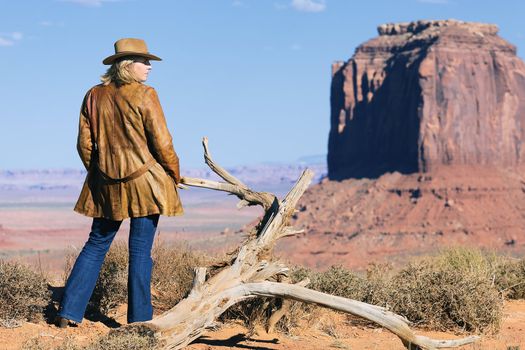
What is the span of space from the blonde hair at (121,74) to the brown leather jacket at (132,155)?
4 cm

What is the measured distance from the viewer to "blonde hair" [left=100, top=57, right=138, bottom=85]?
6047 mm

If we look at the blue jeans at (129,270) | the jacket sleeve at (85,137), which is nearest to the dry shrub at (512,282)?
the blue jeans at (129,270)

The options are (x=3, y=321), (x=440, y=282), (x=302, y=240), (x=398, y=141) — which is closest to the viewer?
(x=3, y=321)

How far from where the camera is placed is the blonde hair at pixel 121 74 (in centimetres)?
605

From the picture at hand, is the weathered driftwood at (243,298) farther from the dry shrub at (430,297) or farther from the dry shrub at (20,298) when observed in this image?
the dry shrub at (20,298)

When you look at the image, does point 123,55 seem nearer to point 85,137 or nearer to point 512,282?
point 85,137

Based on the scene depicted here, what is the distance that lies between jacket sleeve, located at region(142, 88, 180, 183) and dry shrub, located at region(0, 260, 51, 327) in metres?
1.56

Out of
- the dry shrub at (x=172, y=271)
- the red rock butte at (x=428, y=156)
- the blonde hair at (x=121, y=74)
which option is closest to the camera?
the blonde hair at (x=121, y=74)

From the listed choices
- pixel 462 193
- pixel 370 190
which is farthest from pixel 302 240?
pixel 462 193

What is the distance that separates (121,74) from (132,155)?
0.55m

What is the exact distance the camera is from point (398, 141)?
250 feet

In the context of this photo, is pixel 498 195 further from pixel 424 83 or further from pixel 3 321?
pixel 3 321

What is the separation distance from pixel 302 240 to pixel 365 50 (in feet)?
78.2

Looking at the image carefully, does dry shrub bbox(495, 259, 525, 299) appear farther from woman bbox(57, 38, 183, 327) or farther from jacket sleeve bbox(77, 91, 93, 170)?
jacket sleeve bbox(77, 91, 93, 170)
